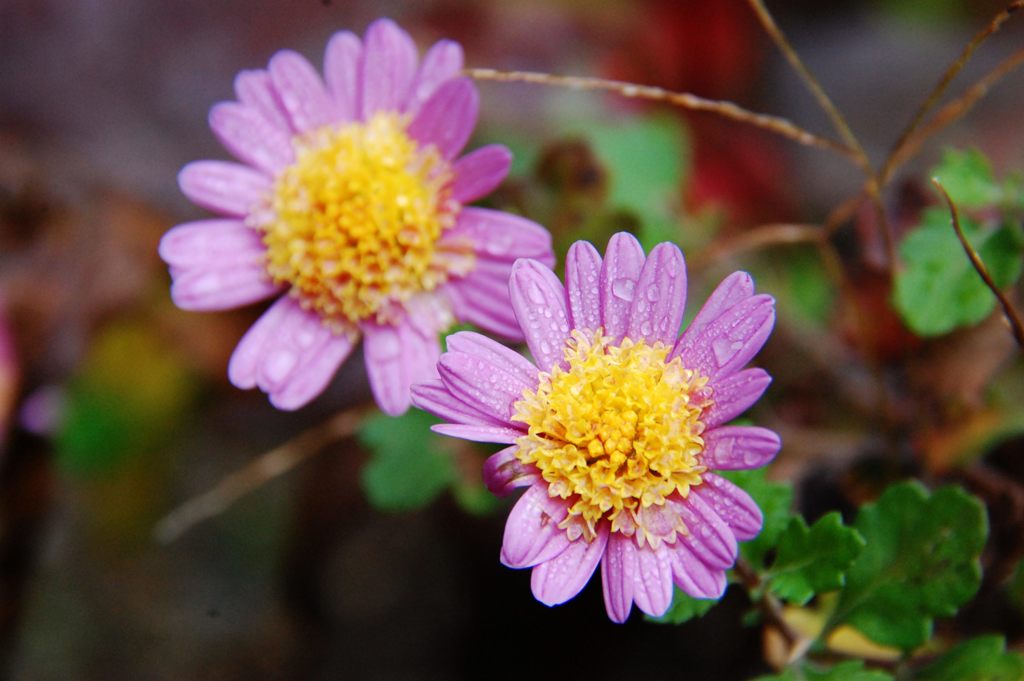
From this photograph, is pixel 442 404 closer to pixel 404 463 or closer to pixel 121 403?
pixel 404 463

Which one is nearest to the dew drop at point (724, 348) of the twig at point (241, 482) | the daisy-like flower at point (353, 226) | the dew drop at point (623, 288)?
the dew drop at point (623, 288)

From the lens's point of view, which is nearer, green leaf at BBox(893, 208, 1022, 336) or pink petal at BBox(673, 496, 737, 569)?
→ pink petal at BBox(673, 496, 737, 569)

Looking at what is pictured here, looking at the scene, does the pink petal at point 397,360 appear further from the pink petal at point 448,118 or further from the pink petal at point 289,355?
A: the pink petal at point 448,118

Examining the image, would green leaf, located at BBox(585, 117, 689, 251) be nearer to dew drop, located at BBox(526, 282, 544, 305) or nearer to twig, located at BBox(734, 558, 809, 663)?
dew drop, located at BBox(526, 282, 544, 305)

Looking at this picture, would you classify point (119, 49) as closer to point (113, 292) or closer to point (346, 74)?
point (113, 292)

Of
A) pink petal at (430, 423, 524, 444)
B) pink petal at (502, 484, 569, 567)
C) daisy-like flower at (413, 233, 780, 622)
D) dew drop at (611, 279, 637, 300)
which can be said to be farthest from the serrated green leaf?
dew drop at (611, 279, 637, 300)

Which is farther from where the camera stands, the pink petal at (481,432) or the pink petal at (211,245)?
the pink petal at (211,245)
